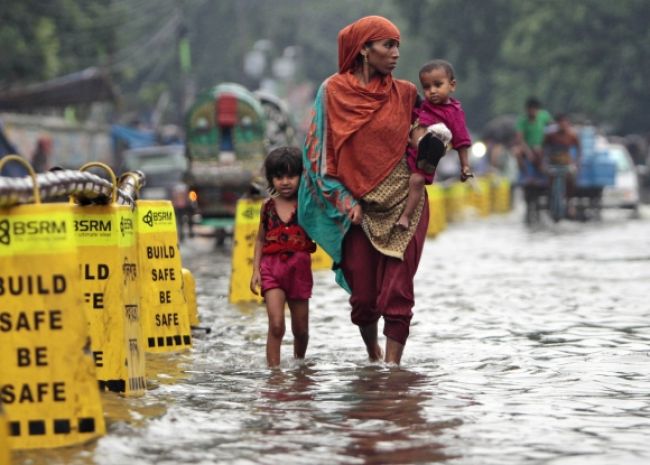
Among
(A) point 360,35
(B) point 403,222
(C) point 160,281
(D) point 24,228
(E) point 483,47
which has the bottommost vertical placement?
(C) point 160,281

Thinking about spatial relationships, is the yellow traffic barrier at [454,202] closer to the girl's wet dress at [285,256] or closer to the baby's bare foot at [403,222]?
the girl's wet dress at [285,256]

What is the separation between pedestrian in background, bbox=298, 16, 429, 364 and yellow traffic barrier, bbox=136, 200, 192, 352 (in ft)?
4.66

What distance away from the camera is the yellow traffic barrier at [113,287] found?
787cm

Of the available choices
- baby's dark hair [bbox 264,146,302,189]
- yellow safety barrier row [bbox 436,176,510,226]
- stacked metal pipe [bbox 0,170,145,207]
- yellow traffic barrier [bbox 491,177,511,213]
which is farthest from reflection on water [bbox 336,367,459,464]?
yellow traffic barrier [bbox 491,177,511,213]

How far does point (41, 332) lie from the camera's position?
20.9 feet

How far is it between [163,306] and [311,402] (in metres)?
2.59

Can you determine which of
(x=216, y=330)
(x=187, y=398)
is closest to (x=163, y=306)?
(x=216, y=330)

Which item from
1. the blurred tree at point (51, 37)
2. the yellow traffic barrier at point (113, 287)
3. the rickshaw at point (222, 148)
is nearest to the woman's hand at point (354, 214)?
the yellow traffic barrier at point (113, 287)

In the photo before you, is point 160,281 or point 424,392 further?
point 160,281

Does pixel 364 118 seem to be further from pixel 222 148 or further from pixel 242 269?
pixel 222 148

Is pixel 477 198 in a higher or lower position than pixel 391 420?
higher

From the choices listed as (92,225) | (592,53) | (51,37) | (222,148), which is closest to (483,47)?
(592,53)

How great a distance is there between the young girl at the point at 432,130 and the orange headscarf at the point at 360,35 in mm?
281

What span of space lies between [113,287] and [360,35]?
2.07 metres
